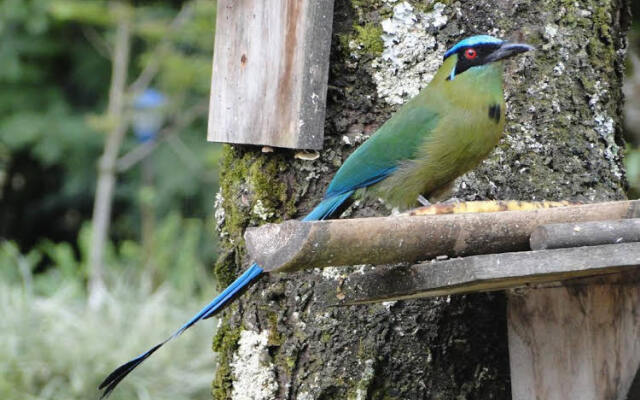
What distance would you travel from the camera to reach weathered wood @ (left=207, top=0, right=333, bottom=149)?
2.42 m

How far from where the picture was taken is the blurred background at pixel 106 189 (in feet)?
14.6

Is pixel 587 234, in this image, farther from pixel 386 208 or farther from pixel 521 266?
pixel 386 208

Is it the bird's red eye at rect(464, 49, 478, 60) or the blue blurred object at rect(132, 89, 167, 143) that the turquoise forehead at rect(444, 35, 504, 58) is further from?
the blue blurred object at rect(132, 89, 167, 143)

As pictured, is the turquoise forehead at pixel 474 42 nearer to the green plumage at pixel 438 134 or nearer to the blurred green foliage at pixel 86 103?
the green plumage at pixel 438 134

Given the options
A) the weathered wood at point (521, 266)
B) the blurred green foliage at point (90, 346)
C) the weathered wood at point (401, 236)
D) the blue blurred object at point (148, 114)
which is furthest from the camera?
the blue blurred object at point (148, 114)

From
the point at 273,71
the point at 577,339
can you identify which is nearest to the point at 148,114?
the point at 273,71

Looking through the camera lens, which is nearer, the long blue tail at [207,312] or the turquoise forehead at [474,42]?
the long blue tail at [207,312]

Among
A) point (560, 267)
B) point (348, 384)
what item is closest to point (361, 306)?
point (348, 384)

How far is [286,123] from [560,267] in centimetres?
94

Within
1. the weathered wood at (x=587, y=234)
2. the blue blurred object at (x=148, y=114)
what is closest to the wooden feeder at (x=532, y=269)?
the weathered wood at (x=587, y=234)

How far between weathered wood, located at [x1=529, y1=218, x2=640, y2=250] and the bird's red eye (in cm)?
78

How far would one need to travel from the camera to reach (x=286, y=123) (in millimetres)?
2428

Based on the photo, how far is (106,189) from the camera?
5766 millimetres

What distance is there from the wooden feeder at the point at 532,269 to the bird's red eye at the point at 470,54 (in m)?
0.53
